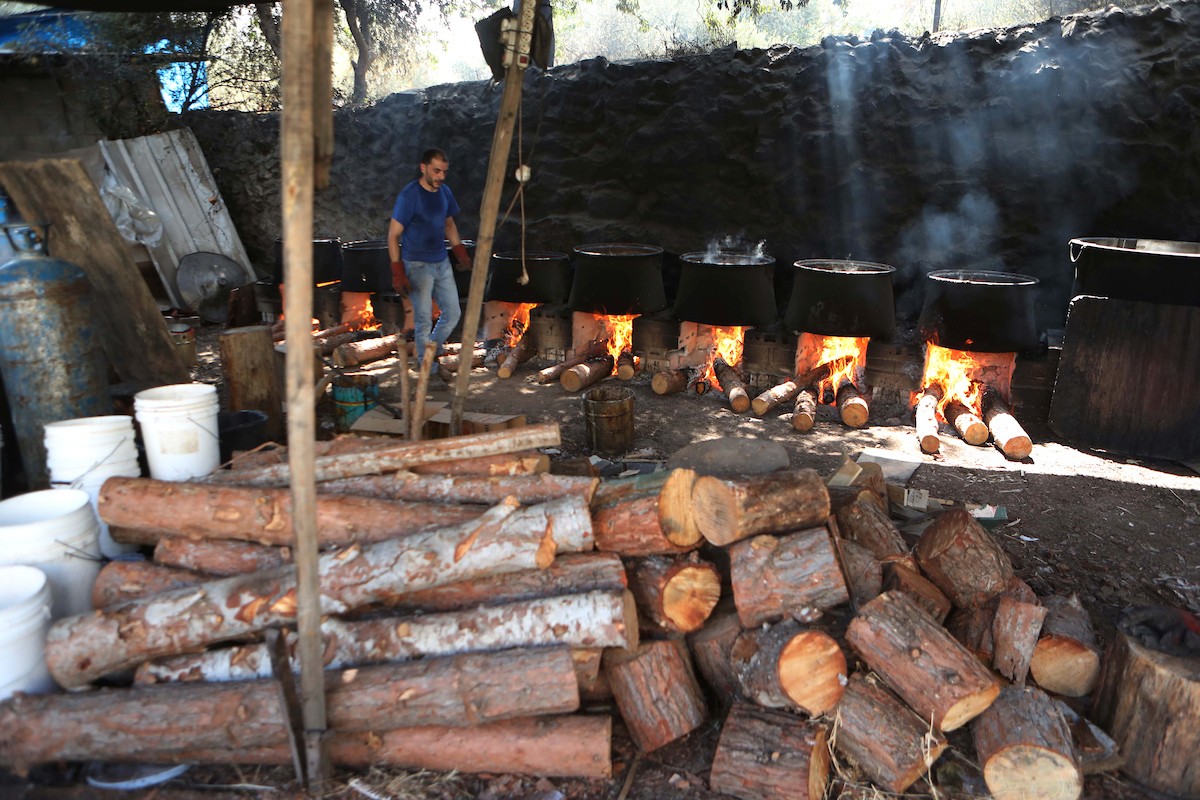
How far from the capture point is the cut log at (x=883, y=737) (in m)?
2.70

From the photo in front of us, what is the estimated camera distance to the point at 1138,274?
235 inches

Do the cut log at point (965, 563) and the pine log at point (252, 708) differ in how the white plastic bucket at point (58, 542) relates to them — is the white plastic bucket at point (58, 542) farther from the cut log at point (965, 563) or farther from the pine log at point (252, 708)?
the cut log at point (965, 563)

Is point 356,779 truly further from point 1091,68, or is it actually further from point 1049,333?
point 1091,68

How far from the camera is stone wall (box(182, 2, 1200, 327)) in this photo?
7137 mm

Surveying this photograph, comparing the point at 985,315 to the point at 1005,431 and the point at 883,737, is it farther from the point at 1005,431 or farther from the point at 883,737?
the point at 883,737

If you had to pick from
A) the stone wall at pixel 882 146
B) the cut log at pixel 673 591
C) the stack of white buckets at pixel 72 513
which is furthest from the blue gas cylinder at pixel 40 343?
the cut log at pixel 673 591

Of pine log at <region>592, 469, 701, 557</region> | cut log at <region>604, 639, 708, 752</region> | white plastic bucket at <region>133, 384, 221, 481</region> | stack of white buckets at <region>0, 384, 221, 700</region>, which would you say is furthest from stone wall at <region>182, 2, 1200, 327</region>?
cut log at <region>604, 639, 708, 752</region>

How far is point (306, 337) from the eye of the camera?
2.35 m

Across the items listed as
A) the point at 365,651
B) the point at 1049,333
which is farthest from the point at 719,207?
the point at 365,651

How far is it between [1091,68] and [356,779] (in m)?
8.36

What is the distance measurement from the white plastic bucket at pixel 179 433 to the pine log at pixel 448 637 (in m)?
1.29

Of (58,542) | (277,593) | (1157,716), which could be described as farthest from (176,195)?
(1157,716)

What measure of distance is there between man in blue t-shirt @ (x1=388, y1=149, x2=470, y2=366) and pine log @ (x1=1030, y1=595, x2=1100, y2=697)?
543 cm

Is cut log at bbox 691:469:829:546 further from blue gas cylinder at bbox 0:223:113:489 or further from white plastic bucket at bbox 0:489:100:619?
blue gas cylinder at bbox 0:223:113:489
